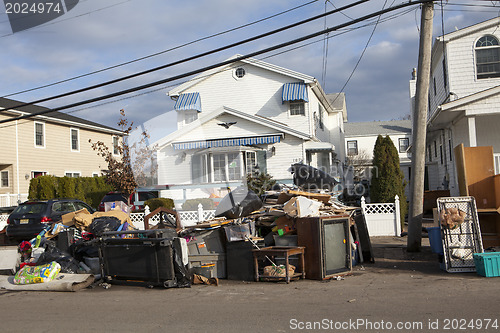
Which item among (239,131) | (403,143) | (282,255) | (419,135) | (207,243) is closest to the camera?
(282,255)

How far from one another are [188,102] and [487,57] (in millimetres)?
15283

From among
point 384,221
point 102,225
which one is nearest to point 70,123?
point 102,225

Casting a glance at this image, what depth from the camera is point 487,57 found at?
1892 centimetres

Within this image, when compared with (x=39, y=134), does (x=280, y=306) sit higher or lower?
lower

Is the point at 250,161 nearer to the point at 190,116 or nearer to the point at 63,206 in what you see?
the point at 190,116

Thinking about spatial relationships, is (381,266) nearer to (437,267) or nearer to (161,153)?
(437,267)

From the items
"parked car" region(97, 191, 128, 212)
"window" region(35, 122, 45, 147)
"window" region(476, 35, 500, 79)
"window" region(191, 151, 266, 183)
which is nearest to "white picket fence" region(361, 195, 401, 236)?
"window" region(476, 35, 500, 79)

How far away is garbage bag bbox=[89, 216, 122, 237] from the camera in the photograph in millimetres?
11000

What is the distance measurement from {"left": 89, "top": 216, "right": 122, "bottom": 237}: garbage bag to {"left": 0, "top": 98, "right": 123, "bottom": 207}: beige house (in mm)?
13739

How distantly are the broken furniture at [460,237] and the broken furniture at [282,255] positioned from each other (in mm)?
2908

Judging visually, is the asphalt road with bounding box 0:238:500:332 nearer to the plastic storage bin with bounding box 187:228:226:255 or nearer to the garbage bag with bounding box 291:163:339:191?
the plastic storage bin with bounding box 187:228:226:255

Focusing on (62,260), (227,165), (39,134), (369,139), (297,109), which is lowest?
(62,260)

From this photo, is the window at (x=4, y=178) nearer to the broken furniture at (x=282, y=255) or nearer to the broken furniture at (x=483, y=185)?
the broken furniture at (x=282, y=255)

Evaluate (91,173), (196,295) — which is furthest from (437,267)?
(91,173)
